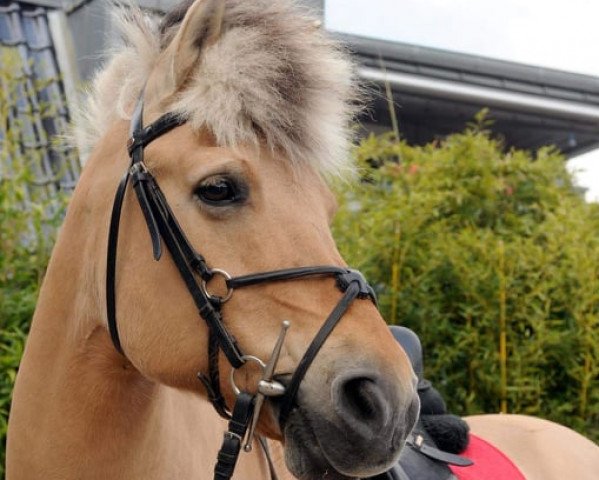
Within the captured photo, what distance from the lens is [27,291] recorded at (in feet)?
9.67

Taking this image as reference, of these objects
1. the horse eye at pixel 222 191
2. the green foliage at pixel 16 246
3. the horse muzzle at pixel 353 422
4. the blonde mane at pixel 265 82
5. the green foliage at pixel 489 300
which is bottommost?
the green foliage at pixel 489 300

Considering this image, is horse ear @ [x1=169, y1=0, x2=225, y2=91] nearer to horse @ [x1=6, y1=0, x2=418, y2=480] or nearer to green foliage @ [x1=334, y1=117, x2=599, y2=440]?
horse @ [x1=6, y1=0, x2=418, y2=480]

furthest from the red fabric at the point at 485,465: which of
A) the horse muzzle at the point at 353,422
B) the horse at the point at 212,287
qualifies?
the horse muzzle at the point at 353,422

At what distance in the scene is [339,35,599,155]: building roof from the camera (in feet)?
22.2

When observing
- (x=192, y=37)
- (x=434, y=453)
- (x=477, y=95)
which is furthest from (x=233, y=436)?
(x=477, y=95)

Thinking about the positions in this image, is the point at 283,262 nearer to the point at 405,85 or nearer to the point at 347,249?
the point at 347,249

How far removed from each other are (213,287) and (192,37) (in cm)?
56

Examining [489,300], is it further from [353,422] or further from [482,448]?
[353,422]

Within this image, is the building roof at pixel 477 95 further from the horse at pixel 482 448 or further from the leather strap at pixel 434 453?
the leather strap at pixel 434 453

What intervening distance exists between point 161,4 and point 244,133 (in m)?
3.35

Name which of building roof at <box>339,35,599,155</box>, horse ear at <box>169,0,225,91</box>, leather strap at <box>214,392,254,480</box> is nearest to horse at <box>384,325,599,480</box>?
leather strap at <box>214,392,254,480</box>

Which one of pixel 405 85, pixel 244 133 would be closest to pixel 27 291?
pixel 244 133

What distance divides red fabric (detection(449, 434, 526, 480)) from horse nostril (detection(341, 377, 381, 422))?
1.14 m

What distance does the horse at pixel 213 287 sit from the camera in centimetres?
152
